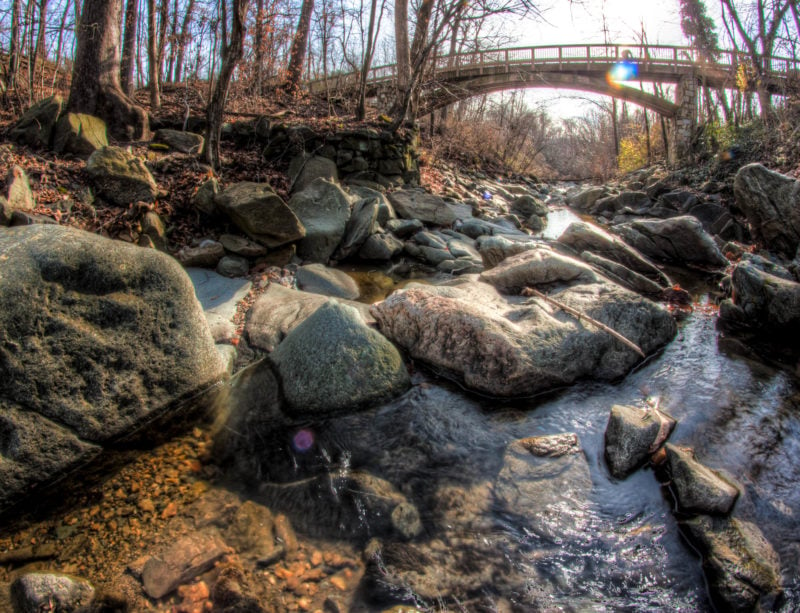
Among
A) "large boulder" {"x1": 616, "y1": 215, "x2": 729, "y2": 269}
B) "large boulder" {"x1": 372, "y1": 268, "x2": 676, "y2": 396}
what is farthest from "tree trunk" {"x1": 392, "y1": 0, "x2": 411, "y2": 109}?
"large boulder" {"x1": 372, "y1": 268, "x2": 676, "y2": 396}

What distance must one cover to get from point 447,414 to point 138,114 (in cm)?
743

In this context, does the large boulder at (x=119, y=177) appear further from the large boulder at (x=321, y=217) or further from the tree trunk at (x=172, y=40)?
the tree trunk at (x=172, y=40)

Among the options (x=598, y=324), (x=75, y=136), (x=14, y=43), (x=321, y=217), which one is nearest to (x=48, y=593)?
(x=598, y=324)

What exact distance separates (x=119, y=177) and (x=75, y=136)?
156cm

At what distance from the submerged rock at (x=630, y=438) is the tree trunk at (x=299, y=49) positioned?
12.2 meters

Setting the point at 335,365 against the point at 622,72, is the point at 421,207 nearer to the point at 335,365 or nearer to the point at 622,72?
the point at 335,365

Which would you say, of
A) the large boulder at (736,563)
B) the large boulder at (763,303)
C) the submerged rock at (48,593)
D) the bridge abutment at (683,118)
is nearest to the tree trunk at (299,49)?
the large boulder at (763,303)

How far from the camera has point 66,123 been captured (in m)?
6.38

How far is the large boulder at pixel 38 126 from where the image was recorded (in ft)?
20.7

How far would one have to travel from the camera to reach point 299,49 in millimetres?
12594

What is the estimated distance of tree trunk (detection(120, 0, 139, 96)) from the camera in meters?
8.87

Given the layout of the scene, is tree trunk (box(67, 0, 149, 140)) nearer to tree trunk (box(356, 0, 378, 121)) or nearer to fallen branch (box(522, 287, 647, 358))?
tree trunk (box(356, 0, 378, 121))

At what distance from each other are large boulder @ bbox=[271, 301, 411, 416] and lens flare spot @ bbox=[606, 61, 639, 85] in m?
21.7

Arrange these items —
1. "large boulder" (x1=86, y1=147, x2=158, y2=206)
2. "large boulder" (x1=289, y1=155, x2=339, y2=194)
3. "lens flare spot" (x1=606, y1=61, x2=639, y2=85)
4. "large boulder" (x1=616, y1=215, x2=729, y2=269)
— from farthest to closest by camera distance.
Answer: "lens flare spot" (x1=606, y1=61, x2=639, y2=85), "large boulder" (x1=289, y1=155, x2=339, y2=194), "large boulder" (x1=616, y1=215, x2=729, y2=269), "large boulder" (x1=86, y1=147, x2=158, y2=206)
